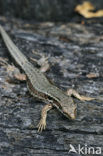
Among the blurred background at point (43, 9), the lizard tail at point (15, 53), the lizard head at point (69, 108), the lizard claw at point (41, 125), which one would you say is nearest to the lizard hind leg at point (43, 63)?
the lizard tail at point (15, 53)

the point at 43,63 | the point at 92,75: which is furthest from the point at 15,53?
the point at 92,75

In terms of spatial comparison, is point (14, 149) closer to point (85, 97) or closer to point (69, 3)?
point (85, 97)

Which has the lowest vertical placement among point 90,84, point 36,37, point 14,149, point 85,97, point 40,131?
point 14,149

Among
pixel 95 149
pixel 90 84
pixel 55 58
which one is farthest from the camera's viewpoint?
pixel 55 58

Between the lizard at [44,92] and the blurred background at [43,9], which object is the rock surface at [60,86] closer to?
the lizard at [44,92]

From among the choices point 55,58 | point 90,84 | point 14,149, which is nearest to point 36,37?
point 55,58

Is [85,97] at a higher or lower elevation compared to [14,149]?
higher

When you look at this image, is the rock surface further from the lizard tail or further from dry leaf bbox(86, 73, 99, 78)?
the lizard tail
